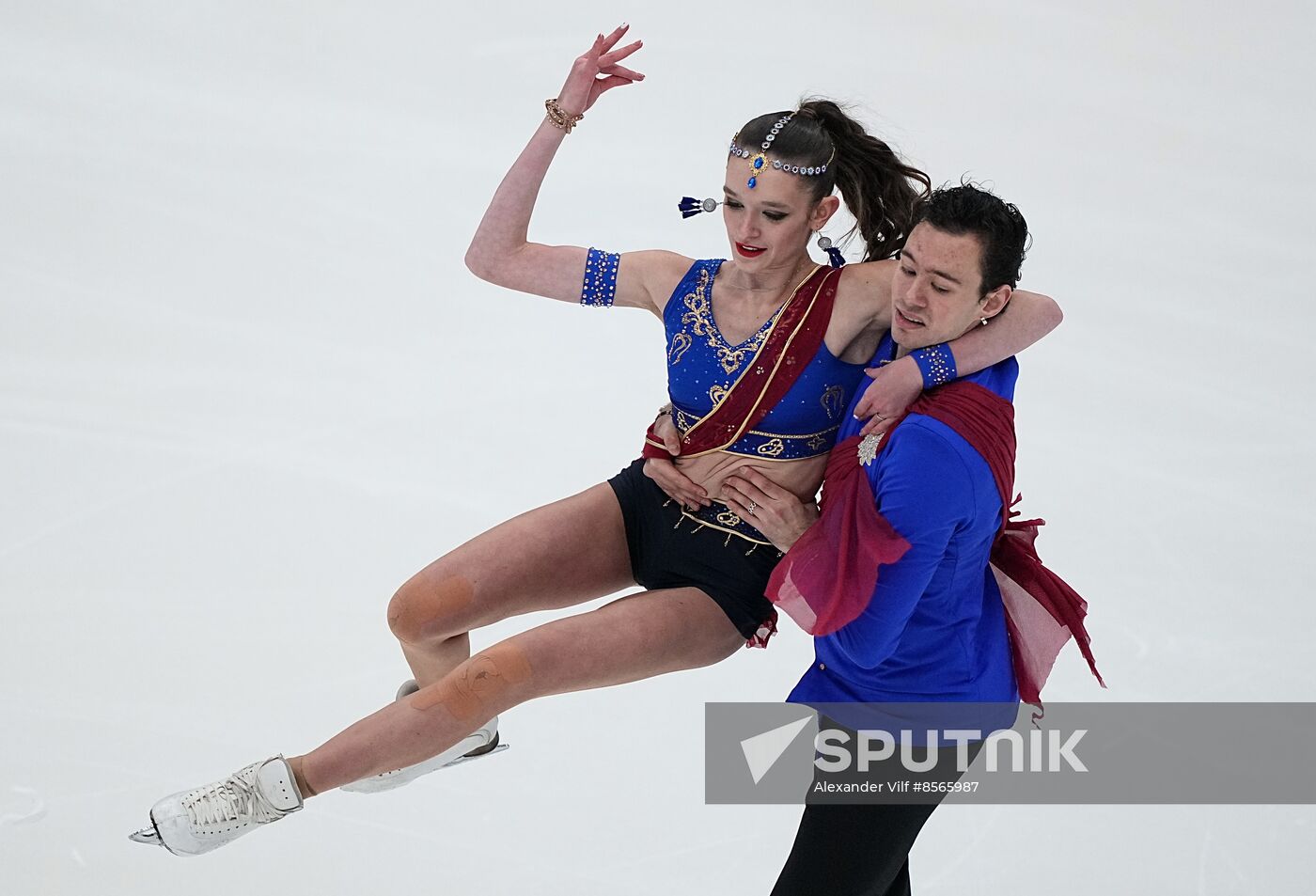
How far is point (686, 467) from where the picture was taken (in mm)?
3453

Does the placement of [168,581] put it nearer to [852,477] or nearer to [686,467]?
[686,467]

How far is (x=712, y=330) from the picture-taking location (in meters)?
3.37

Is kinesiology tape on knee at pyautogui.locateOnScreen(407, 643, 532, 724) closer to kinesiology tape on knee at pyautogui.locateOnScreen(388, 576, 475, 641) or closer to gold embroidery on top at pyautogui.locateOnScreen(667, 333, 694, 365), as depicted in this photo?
kinesiology tape on knee at pyautogui.locateOnScreen(388, 576, 475, 641)

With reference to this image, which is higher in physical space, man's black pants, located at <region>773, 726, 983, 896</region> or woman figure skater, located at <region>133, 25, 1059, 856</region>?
woman figure skater, located at <region>133, 25, 1059, 856</region>

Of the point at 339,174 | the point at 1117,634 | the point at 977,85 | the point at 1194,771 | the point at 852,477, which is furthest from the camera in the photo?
the point at 977,85

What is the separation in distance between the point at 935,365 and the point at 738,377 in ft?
1.51

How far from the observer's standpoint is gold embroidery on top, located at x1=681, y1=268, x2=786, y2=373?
131 inches

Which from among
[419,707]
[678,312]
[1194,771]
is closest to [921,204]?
[678,312]

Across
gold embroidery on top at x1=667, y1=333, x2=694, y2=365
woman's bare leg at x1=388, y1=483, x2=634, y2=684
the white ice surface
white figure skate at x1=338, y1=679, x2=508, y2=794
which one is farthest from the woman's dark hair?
the white ice surface

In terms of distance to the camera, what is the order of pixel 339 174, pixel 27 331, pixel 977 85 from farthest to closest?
pixel 977 85, pixel 339 174, pixel 27 331

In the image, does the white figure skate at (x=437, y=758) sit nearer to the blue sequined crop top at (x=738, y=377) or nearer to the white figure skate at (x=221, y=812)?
the white figure skate at (x=221, y=812)

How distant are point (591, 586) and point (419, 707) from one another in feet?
1.74

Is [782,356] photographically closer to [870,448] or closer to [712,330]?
[712,330]

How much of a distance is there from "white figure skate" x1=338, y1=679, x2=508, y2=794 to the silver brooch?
98 centimetres
